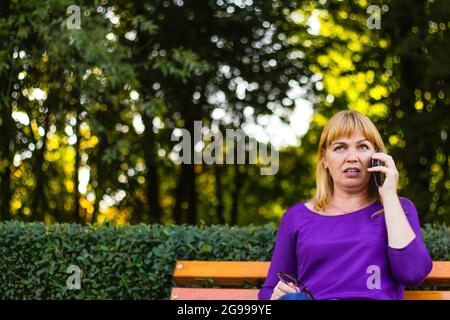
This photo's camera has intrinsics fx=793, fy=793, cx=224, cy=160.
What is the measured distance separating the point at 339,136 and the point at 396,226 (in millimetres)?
558

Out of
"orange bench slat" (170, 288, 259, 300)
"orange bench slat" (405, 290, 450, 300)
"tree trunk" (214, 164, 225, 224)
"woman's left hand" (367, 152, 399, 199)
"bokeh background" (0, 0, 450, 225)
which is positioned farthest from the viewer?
"tree trunk" (214, 164, 225, 224)

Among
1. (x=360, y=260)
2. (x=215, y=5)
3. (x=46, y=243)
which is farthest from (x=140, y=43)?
(x=360, y=260)

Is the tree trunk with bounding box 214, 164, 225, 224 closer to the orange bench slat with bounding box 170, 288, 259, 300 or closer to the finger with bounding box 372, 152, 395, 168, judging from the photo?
the orange bench slat with bounding box 170, 288, 259, 300

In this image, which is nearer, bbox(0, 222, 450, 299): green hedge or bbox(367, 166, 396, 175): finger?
bbox(367, 166, 396, 175): finger

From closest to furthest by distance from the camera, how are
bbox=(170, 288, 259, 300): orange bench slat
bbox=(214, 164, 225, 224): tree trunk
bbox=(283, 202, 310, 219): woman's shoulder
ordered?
bbox=(283, 202, 310, 219): woman's shoulder, bbox=(170, 288, 259, 300): orange bench slat, bbox=(214, 164, 225, 224): tree trunk

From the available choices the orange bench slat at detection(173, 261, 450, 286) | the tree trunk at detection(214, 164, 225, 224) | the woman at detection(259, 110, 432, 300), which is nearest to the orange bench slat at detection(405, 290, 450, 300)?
the orange bench slat at detection(173, 261, 450, 286)

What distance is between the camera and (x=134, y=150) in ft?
38.8

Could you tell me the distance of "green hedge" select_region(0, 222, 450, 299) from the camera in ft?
16.9

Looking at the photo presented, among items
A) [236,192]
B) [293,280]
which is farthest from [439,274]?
[236,192]

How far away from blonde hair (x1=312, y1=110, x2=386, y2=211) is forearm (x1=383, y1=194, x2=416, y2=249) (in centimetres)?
31

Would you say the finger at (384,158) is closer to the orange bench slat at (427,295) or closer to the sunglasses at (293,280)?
the sunglasses at (293,280)

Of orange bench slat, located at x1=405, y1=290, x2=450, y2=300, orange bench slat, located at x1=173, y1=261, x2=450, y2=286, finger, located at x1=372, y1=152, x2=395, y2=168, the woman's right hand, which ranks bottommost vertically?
orange bench slat, located at x1=405, y1=290, x2=450, y2=300

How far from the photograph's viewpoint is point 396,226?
3629 mm

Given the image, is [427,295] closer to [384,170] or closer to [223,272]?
[384,170]
